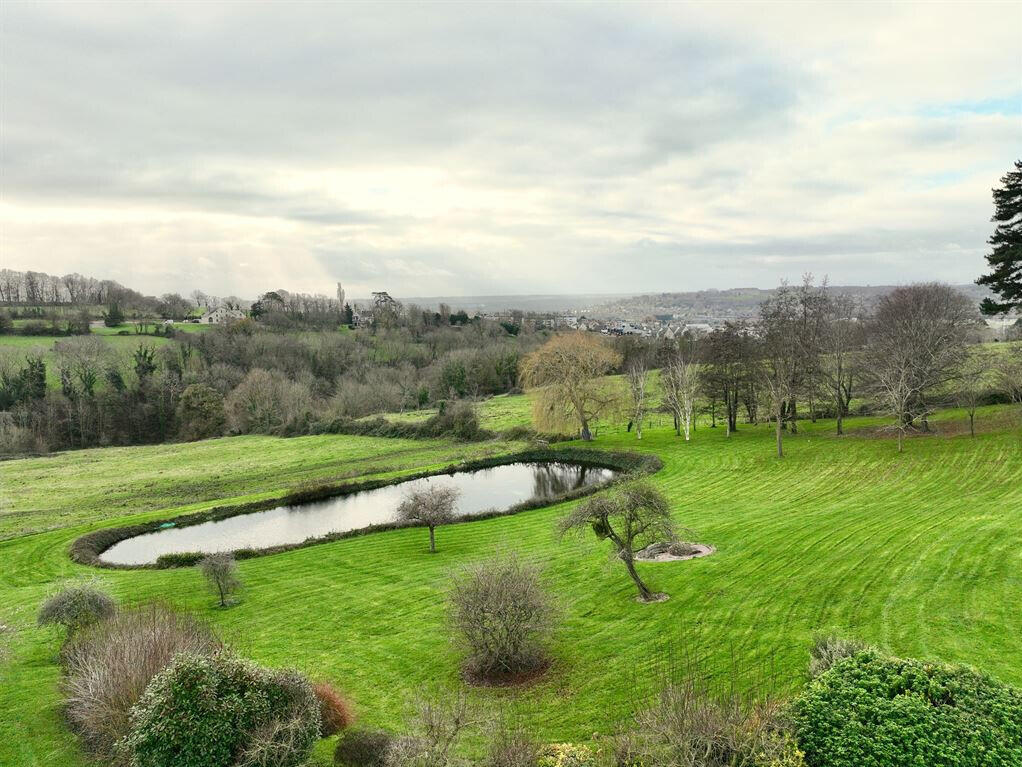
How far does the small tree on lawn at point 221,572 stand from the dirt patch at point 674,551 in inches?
654

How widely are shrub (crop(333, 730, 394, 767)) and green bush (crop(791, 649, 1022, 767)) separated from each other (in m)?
8.01

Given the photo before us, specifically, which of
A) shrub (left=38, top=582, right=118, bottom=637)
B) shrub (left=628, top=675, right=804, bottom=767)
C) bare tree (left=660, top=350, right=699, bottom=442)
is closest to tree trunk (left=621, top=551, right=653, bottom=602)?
shrub (left=628, top=675, right=804, bottom=767)

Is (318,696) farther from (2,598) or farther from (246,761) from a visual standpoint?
(2,598)

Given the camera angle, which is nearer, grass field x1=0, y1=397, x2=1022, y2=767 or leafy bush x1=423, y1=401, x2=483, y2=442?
grass field x1=0, y1=397, x2=1022, y2=767

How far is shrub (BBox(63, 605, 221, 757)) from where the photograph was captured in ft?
43.5

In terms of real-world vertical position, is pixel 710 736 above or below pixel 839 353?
below

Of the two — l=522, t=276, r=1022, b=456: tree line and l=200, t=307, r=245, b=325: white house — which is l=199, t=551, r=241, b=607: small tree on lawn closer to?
l=522, t=276, r=1022, b=456: tree line

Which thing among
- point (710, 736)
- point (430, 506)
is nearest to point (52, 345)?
point (430, 506)

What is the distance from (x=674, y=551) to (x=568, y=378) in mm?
31166

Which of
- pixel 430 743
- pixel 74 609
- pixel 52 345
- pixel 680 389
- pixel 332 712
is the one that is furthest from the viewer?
pixel 52 345

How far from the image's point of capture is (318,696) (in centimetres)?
1425

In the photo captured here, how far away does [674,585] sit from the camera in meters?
20.4

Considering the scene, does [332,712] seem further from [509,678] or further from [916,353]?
[916,353]

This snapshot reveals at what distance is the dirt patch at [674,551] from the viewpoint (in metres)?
23.4
